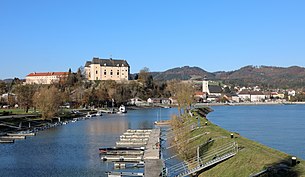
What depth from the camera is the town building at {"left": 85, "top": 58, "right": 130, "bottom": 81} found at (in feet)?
441

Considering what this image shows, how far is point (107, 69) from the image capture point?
136375 millimetres

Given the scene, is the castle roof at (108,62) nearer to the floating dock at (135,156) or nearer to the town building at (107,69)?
the town building at (107,69)

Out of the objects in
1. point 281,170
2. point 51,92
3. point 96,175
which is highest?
point 51,92

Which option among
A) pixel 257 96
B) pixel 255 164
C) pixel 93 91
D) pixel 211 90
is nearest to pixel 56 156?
pixel 255 164

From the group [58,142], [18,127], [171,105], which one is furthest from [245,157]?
[171,105]

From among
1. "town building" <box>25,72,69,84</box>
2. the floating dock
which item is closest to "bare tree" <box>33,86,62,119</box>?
the floating dock

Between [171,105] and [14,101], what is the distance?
2153 inches

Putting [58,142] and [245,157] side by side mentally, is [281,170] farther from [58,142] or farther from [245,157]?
[58,142]

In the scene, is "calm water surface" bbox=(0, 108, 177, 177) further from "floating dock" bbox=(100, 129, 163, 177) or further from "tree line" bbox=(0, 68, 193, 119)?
"tree line" bbox=(0, 68, 193, 119)

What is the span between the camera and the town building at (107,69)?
134 meters

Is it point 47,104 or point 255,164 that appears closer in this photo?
point 255,164

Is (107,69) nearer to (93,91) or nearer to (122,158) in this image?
(93,91)

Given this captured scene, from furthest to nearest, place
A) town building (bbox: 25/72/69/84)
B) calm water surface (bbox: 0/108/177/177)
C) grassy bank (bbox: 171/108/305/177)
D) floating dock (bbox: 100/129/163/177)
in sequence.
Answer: town building (bbox: 25/72/69/84) → calm water surface (bbox: 0/108/177/177) → floating dock (bbox: 100/129/163/177) → grassy bank (bbox: 171/108/305/177)

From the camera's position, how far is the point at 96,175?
24.2 meters
